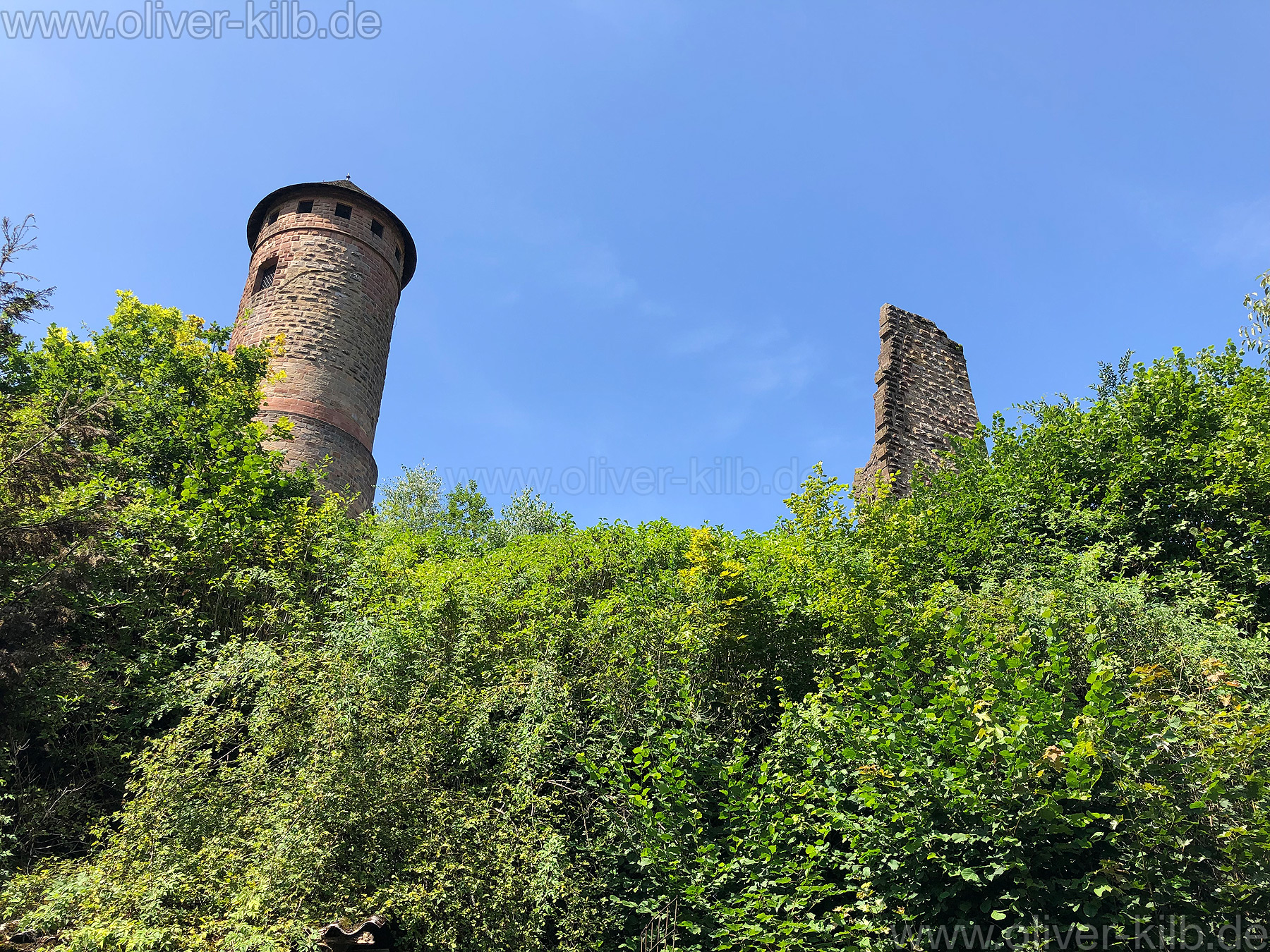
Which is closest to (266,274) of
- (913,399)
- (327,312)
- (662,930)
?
(327,312)

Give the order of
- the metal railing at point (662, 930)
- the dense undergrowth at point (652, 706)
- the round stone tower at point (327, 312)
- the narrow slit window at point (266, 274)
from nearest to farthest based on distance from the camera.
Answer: the dense undergrowth at point (652, 706)
the metal railing at point (662, 930)
the round stone tower at point (327, 312)
the narrow slit window at point (266, 274)

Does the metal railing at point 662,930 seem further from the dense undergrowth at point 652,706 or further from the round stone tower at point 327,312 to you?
the round stone tower at point 327,312

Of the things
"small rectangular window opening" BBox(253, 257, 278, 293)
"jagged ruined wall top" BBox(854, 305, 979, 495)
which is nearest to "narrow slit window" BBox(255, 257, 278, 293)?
"small rectangular window opening" BBox(253, 257, 278, 293)

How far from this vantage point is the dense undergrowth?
5312 millimetres

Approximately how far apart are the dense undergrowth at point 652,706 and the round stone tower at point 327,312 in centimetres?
442

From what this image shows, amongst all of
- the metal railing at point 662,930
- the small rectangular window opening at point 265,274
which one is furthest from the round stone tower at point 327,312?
the metal railing at point 662,930

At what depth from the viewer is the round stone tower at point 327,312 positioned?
15570 mm

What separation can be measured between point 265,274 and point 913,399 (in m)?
13.6

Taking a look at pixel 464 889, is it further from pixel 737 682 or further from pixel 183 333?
pixel 183 333

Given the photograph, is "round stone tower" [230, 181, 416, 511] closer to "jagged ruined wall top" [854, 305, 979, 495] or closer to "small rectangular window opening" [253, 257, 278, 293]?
"small rectangular window opening" [253, 257, 278, 293]

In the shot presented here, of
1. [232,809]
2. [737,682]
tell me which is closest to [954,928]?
[737,682]

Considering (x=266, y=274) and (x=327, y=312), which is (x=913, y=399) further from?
(x=266, y=274)

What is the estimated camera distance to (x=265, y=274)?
17.7 m

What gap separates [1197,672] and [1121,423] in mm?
4728
